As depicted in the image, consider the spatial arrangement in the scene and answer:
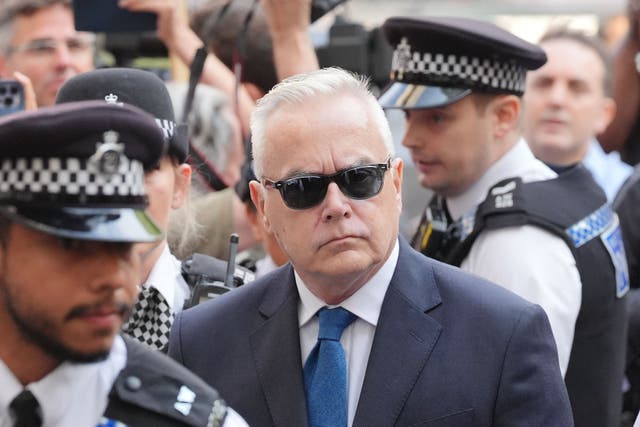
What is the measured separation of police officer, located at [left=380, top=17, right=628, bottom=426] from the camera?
14.7 ft

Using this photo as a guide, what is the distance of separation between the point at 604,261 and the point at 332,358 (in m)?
1.53

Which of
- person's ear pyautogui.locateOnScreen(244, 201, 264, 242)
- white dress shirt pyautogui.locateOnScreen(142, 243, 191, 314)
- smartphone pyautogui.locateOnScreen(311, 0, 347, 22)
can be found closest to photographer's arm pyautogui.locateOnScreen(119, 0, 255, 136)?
smartphone pyautogui.locateOnScreen(311, 0, 347, 22)

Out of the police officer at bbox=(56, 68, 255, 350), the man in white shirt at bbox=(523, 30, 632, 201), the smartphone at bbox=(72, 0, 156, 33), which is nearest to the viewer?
the police officer at bbox=(56, 68, 255, 350)

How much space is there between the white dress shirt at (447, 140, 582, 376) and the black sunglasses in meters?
1.00

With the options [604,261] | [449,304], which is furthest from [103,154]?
[604,261]

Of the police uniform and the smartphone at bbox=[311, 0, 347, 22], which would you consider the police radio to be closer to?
the police uniform

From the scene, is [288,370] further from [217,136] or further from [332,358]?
[217,136]

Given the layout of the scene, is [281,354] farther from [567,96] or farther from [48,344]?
[567,96]

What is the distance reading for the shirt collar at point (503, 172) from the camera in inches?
192

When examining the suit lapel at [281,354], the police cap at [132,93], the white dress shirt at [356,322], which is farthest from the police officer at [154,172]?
the white dress shirt at [356,322]

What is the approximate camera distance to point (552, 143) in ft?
21.8

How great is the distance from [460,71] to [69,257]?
102 inches

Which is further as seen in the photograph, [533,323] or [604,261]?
[604,261]

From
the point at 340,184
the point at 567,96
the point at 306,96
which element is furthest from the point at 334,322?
the point at 567,96
